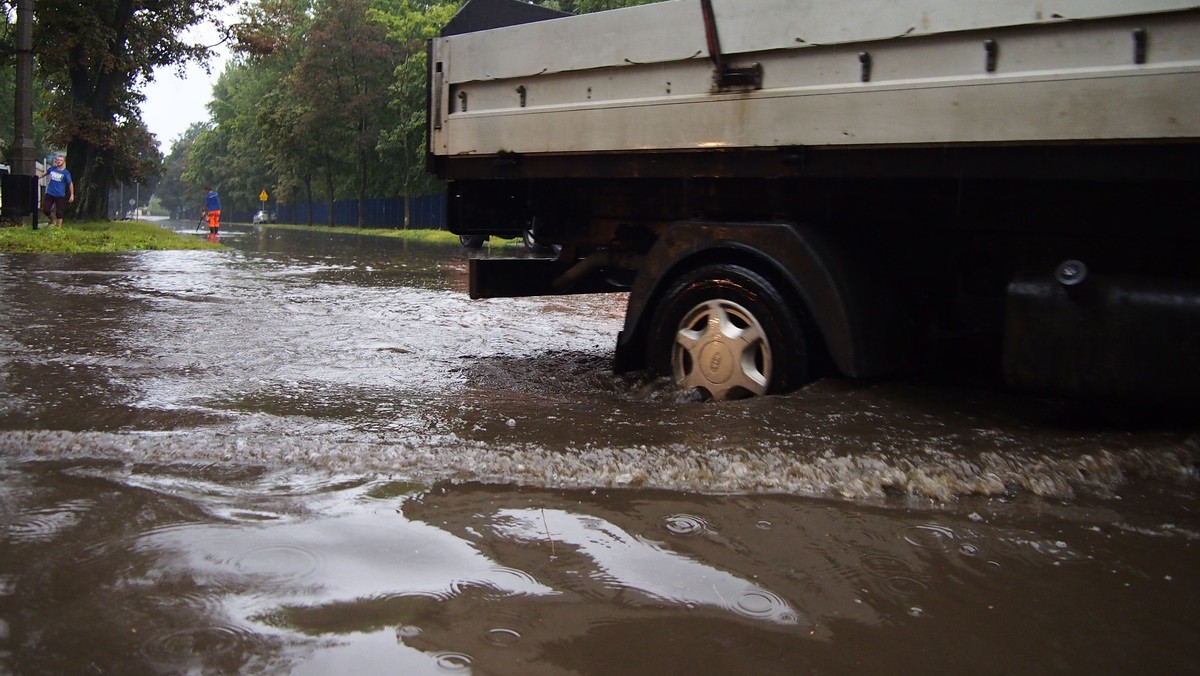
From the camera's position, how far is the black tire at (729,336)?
4496 mm

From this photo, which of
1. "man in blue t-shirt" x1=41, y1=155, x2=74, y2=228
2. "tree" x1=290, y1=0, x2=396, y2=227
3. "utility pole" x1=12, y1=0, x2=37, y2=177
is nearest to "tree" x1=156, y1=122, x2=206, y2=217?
"tree" x1=290, y1=0, x2=396, y2=227

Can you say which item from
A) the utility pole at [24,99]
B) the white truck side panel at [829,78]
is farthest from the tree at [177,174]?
the white truck side panel at [829,78]

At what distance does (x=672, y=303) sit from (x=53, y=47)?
23.9 meters

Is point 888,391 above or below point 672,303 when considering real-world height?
below

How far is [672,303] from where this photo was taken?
498 cm

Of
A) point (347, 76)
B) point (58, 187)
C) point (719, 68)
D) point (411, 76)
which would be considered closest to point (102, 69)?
point (58, 187)

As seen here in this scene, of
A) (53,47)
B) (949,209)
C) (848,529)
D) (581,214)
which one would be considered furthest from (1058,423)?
(53,47)

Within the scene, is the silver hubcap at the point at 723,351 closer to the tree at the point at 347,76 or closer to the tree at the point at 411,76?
the tree at the point at 411,76

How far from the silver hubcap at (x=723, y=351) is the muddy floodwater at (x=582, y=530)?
0.19m

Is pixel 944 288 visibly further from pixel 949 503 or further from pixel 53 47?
pixel 53 47

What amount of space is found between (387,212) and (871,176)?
50460mm

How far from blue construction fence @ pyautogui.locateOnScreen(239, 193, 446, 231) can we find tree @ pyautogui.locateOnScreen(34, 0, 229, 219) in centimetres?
988

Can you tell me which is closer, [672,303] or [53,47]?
[672,303]

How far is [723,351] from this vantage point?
4.73 metres
